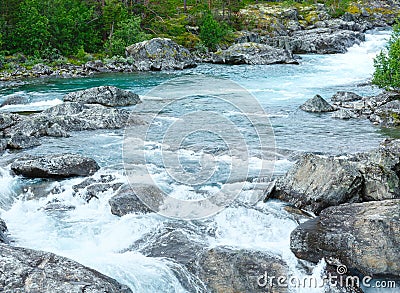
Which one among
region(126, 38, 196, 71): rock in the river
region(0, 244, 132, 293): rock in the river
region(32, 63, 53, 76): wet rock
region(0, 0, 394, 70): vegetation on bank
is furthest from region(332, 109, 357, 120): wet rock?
region(0, 0, 394, 70): vegetation on bank

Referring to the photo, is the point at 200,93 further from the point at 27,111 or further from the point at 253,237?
the point at 253,237

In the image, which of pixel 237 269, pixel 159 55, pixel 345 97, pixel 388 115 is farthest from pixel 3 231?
pixel 159 55

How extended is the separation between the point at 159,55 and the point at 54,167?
3971 centimetres

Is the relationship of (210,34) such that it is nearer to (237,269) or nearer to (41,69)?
(41,69)

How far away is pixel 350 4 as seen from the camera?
10900 centimetres

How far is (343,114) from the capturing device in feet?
96.8

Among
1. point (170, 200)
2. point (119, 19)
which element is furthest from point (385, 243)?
point (119, 19)

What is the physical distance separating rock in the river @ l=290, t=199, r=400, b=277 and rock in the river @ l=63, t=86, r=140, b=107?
23.4 meters

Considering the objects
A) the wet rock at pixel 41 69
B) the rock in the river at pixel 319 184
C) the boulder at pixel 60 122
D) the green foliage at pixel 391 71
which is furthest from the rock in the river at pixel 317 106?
the wet rock at pixel 41 69

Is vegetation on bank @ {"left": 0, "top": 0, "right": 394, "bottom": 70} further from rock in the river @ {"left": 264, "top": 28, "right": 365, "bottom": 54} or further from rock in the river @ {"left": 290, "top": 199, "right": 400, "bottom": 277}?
rock in the river @ {"left": 290, "top": 199, "right": 400, "bottom": 277}

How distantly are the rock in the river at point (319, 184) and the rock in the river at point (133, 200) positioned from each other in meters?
4.08

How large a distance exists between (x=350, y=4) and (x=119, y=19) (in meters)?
66.8

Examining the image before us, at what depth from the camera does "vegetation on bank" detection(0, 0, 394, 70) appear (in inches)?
2232

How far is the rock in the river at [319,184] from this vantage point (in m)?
14.9
